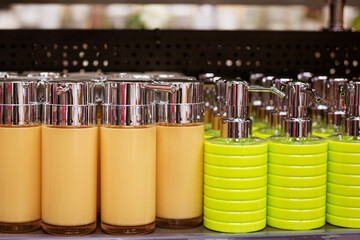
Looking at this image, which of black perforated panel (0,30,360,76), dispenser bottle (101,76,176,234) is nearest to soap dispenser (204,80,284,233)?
dispenser bottle (101,76,176,234)

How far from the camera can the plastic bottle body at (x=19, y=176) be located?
2.62ft

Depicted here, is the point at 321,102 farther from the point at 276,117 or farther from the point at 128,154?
the point at 128,154

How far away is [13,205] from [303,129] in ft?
1.69

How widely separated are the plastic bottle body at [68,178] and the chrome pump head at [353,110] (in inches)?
18.0

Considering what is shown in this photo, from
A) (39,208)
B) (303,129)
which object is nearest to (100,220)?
(39,208)

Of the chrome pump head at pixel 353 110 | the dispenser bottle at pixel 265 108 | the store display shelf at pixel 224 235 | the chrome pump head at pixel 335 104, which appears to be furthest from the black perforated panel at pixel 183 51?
the store display shelf at pixel 224 235

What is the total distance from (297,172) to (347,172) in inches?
4.0

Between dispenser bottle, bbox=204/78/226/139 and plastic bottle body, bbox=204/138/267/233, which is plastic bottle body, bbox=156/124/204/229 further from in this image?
dispenser bottle, bbox=204/78/226/139

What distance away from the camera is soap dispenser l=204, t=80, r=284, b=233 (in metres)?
0.82

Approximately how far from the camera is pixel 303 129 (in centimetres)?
85

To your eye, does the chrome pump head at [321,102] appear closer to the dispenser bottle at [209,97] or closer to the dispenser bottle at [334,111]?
the dispenser bottle at [334,111]

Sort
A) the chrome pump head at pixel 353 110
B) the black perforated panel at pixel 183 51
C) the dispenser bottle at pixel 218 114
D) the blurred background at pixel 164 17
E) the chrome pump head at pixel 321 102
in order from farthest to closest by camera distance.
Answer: the blurred background at pixel 164 17 < the black perforated panel at pixel 183 51 < the chrome pump head at pixel 321 102 < the dispenser bottle at pixel 218 114 < the chrome pump head at pixel 353 110

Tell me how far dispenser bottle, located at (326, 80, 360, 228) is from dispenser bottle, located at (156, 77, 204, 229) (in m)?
0.24

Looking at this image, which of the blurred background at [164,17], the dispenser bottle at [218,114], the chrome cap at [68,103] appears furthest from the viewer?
the blurred background at [164,17]
